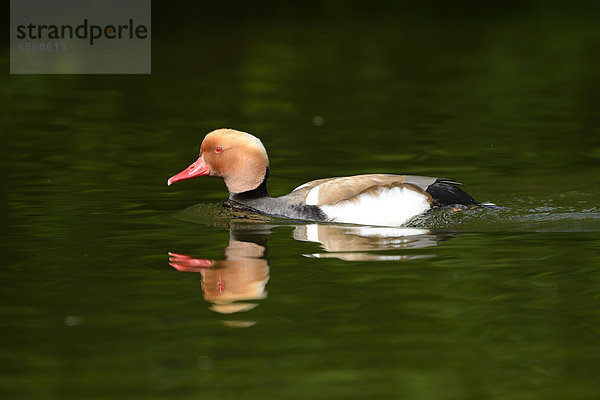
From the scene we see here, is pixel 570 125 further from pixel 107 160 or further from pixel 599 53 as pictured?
pixel 599 53

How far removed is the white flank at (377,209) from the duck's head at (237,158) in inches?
37.6

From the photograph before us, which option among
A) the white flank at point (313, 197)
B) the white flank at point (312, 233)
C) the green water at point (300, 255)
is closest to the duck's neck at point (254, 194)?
the green water at point (300, 255)

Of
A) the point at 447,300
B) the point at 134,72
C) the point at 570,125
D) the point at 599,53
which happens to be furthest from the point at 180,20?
the point at 447,300

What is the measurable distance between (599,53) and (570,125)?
28.8 feet

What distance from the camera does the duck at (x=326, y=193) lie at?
31.9 ft

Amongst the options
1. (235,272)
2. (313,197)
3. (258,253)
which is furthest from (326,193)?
(235,272)

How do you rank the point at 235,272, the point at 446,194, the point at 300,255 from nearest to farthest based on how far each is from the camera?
1. the point at 235,272
2. the point at 300,255
3. the point at 446,194

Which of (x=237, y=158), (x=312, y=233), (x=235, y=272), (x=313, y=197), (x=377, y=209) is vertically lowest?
(x=235, y=272)

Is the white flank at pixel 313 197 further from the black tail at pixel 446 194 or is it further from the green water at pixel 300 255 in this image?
the black tail at pixel 446 194

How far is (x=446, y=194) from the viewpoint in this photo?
997 centimetres

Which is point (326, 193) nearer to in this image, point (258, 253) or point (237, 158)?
point (237, 158)

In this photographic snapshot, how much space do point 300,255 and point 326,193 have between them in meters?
1.37

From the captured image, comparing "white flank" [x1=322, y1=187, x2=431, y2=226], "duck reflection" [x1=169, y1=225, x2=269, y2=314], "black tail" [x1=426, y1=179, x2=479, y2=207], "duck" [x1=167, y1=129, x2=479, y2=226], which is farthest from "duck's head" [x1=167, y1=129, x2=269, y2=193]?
"black tail" [x1=426, y1=179, x2=479, y2=207]

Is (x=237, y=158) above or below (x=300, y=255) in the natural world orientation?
above
